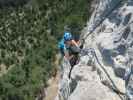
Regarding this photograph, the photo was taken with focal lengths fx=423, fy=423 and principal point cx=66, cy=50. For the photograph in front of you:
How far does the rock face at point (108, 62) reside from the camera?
11.1 metres

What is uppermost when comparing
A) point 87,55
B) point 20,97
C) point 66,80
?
point 87,55

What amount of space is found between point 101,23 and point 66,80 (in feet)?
8.05

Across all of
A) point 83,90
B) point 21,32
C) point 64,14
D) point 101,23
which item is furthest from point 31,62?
point 83,90

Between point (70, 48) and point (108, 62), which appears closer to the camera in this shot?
point (108, 62)

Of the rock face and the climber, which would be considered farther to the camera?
the climber

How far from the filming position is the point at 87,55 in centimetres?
1412

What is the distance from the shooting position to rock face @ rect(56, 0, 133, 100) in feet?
36.4

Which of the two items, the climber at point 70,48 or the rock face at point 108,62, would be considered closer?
the rock face at point 108,62

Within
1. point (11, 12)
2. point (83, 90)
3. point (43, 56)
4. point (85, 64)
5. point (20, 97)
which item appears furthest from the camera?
point (11, 12)

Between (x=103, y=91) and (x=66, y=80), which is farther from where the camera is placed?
(x=66, y=80)

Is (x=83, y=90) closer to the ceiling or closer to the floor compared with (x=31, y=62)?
closer to the ceiling

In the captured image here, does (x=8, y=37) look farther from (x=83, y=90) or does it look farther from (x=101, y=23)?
(x=83, y=90)

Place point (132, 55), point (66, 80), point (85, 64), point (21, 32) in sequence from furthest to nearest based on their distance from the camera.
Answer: point (21, 32), point (66, 80), point (85, 64), point (132, 55)

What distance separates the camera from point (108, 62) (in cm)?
1243
